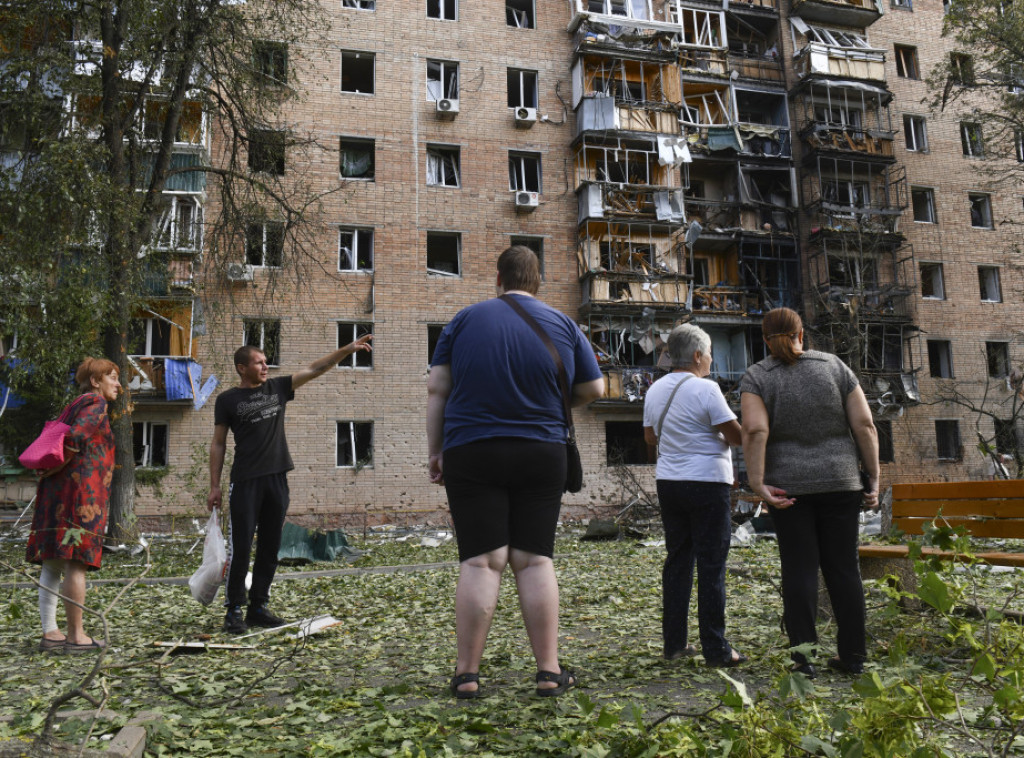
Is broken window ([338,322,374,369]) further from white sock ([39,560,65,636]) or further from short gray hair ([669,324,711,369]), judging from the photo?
short gray hair ([669,324,711,369])

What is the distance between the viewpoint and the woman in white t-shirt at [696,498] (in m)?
4.42

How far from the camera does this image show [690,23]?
30062mm

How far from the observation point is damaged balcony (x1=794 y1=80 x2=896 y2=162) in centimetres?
2959

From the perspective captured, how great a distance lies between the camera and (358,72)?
26.8 meters

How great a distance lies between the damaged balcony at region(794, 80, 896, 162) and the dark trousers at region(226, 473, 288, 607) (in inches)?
Result: 1114

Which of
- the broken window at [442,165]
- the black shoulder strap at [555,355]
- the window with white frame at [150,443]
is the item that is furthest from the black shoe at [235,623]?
the broken window at [442,165]

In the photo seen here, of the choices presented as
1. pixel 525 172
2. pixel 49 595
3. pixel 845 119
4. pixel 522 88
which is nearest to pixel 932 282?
pixel 845 119

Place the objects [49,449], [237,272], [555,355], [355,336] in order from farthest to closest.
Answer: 1. [355,336]
2. [237,272]
3. [49,449]
4. [555,355]

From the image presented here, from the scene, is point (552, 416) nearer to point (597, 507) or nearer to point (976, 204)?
point (597, 507)

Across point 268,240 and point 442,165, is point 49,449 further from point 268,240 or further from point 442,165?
point 442,165

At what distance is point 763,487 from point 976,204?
34.9m

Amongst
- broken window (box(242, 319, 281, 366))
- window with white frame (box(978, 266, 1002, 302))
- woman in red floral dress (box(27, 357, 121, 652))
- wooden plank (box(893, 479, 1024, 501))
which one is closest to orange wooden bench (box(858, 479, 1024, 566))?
wooden plank (box(893, 479, 1024, 501))

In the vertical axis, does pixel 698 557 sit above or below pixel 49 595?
above

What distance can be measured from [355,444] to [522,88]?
44.7 ft
